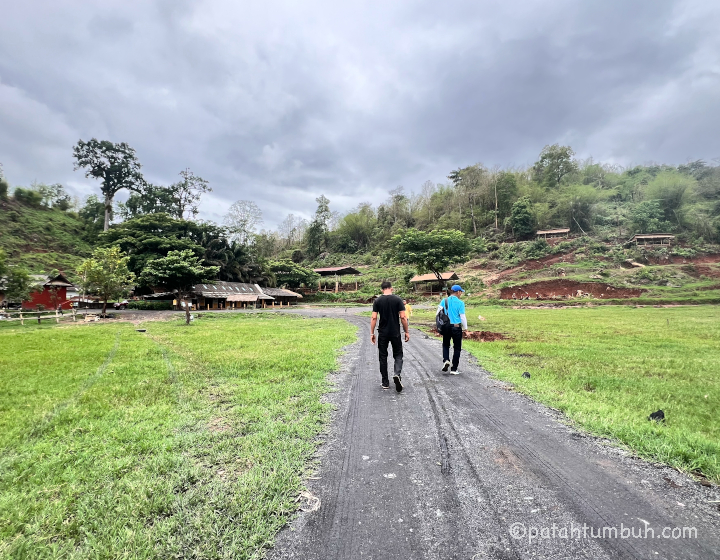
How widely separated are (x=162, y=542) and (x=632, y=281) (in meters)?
50.3

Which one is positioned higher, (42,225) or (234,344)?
(42,225)

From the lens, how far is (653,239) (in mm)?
51656

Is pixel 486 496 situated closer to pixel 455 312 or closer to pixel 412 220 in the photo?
pixel 455 312

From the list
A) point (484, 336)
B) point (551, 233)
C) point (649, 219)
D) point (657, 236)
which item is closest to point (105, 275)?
point (484, 336)

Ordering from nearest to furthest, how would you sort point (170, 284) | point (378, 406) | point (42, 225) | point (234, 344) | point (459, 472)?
point (459, 472) → point (378, 406) → point (234, 344) → point (170, 284) → point (42, 225)

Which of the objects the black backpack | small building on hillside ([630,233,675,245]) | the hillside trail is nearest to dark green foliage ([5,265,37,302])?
the hillside trail

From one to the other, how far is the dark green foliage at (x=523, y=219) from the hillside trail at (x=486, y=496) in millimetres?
64102

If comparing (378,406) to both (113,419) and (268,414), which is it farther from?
(113,419)

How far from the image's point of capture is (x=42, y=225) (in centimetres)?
5562

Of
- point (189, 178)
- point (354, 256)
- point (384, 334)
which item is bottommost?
point (384, 334)

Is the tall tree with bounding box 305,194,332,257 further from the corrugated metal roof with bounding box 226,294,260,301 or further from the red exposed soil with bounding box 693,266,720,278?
the red exposed soil with bounding box 693,266,720,278

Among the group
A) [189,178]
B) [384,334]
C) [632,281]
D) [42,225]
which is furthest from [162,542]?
[42,225]

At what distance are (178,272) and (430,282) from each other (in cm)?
3655

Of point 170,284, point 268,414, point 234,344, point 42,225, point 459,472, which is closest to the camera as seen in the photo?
point 459,472
